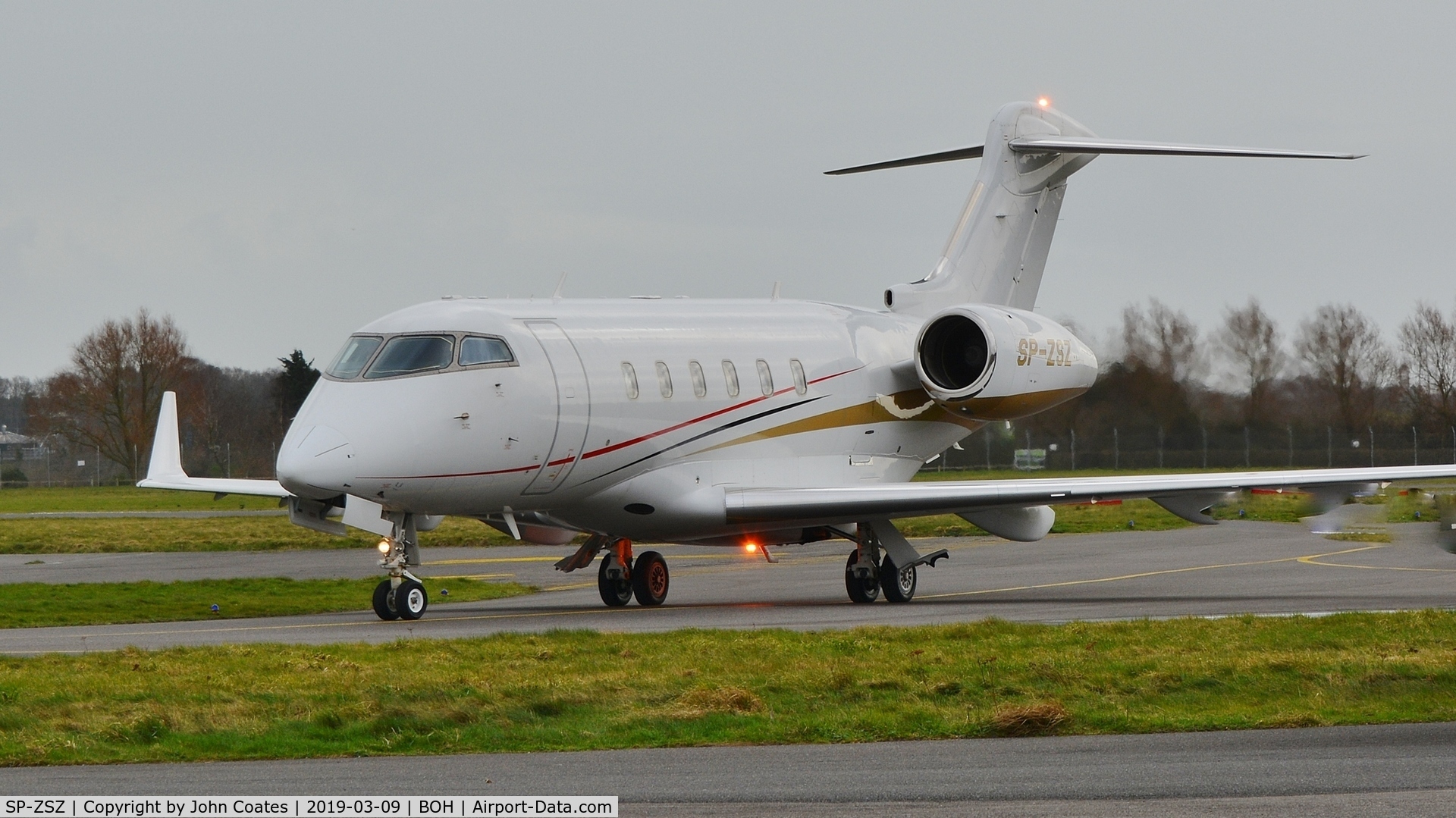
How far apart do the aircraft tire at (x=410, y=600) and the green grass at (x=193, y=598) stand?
3500 mm

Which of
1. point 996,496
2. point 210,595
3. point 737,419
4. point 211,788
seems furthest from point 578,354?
point 211,788

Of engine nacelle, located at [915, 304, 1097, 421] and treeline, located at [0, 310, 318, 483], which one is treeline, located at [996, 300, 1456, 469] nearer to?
engine nacelle, located at [915, 304, 1097, 421]

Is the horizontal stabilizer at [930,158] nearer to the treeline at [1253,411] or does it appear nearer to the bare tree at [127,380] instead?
the treeline at [1253,411]

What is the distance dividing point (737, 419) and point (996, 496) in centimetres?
347

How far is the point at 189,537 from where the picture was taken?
41.6 m

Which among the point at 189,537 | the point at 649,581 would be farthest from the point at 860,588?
the point at 189,537

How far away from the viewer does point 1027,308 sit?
29766 millimetres

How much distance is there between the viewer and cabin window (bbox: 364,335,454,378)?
19.8 m

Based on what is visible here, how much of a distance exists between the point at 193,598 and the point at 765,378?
8392 millimetres

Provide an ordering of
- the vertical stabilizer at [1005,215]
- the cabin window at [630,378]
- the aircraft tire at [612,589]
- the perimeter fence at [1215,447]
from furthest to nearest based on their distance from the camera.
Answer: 1. the perimeter fence at [1215,447]
2. the vertical stabilizer at [1005,215]
3. the aircraft tire at [612,589]
4. the cabin window at [630,378]

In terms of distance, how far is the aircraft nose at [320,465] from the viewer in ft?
61.3

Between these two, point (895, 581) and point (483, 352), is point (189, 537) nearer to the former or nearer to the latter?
point (895, 581)

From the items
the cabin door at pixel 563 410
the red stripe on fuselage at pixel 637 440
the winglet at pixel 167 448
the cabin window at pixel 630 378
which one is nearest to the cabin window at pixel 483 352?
the cabin door at pixel 563 410

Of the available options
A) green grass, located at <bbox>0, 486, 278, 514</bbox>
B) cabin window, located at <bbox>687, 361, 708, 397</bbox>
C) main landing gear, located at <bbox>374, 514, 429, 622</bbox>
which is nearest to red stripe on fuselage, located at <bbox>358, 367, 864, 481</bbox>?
cabin window, located at <bbox>687, 361, 708, 397</bbox>
